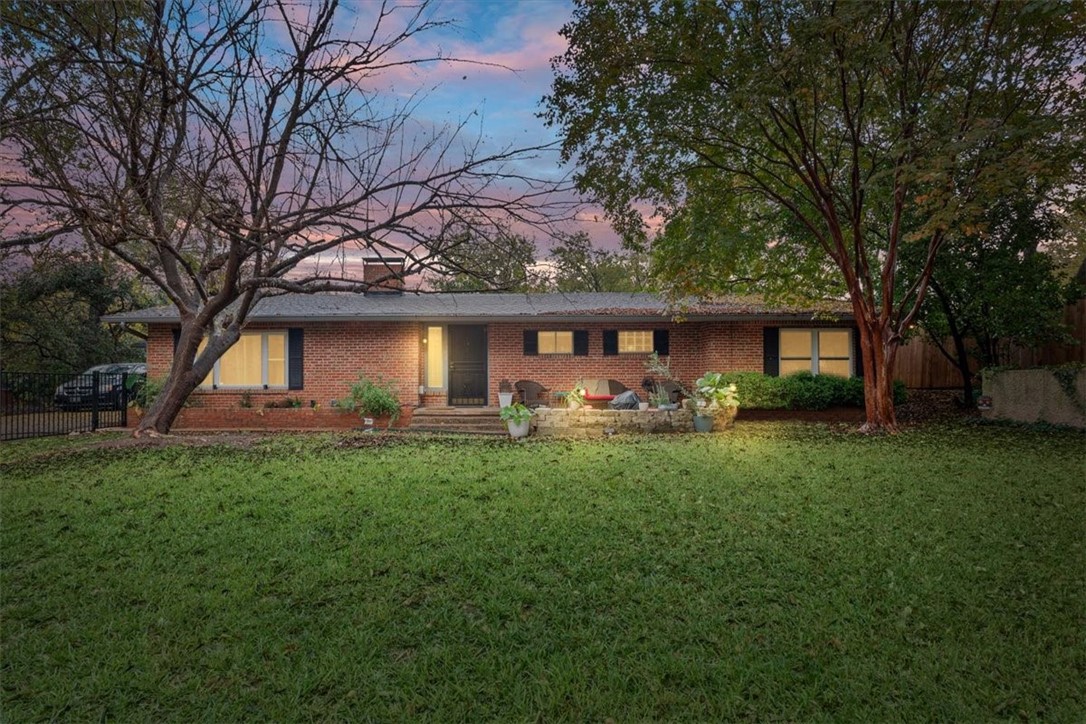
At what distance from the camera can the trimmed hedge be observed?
1369 centimetres

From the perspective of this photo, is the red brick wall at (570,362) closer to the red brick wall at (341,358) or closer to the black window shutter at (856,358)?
the red brick wall at (341,358)

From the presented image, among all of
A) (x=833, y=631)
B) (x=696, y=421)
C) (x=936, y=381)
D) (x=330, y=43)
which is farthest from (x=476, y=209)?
(x=936, y=381)

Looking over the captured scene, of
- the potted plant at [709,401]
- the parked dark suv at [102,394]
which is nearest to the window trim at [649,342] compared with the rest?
the potted plant at [709,401]

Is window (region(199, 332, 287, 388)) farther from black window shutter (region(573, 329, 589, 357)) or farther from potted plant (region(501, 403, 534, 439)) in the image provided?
black window shutter (region(573, 329, 589, 357))

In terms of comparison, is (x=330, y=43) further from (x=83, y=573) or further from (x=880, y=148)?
(x=880, y=148)

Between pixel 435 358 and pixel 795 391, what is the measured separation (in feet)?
30.2

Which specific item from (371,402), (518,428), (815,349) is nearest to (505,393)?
(518,428)

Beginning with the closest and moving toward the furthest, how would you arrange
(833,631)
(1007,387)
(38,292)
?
(833,631) → (1007,387) → (38,292)

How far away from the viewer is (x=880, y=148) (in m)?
10.2

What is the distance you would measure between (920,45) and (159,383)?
1732 cm

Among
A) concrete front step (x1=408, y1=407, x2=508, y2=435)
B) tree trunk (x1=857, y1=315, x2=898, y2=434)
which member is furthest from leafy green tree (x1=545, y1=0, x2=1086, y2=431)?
concrete front step (x1=408, y1=407, x2=508, y2=435)

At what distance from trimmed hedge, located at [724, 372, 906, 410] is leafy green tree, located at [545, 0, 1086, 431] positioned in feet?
7.61

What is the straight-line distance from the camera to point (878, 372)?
11125 mm

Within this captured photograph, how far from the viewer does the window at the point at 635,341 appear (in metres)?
15.0
